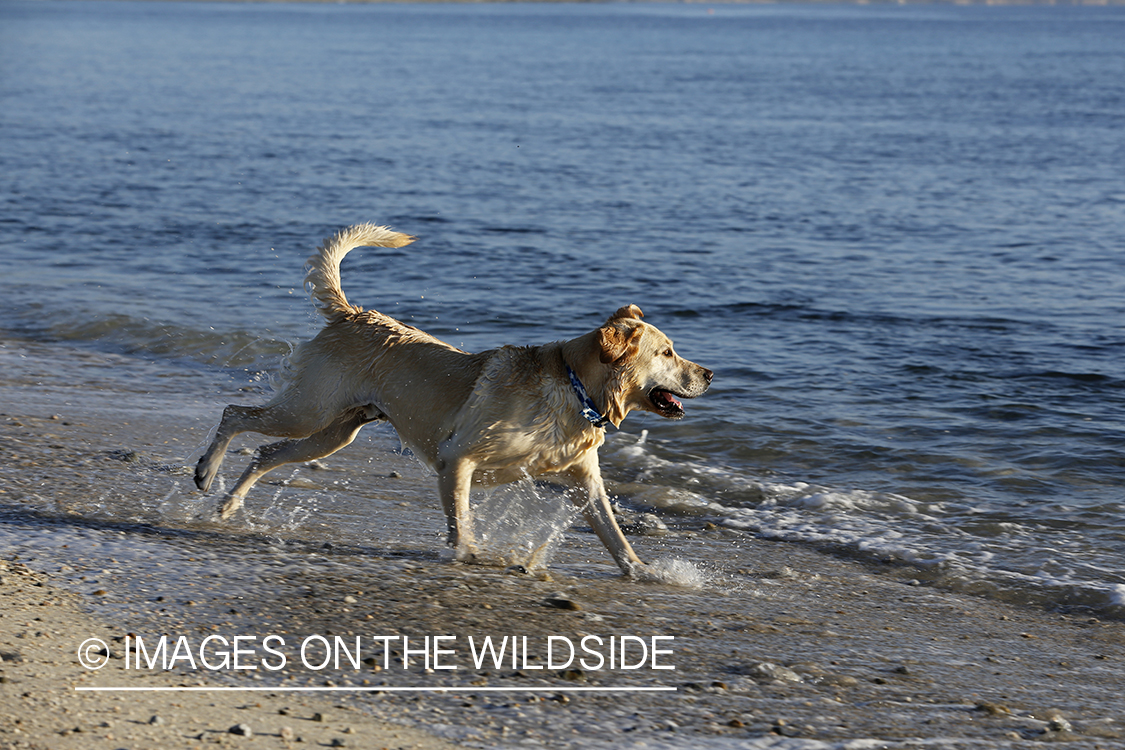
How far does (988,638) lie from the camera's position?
5332 millimetres

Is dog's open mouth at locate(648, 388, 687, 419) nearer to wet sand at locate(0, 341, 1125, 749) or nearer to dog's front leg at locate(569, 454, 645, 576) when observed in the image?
dog's front leg at locate(569, 454, 645, 576)

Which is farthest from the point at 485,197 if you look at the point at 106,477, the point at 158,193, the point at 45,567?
the point at 45,567

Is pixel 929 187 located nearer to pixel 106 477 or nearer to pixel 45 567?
pixel 106 477

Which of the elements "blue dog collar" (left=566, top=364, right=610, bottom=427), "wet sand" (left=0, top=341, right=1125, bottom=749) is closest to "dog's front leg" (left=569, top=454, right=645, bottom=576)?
"wet sand" (left=0, top=341, right=1125, bottom=749)

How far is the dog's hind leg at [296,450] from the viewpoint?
6496mm

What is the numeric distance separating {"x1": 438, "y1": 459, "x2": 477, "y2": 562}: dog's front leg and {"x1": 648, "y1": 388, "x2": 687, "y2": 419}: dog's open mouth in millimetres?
998

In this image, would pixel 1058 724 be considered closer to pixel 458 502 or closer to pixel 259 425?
pixel 458 502

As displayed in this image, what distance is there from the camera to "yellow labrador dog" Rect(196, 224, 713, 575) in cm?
563

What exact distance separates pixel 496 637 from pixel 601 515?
Answer: 1.29 meters

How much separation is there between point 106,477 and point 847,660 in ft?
15.2

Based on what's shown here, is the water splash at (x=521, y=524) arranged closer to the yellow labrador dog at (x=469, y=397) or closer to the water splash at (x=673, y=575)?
the yellow labrador dog at (x=469, y=397)

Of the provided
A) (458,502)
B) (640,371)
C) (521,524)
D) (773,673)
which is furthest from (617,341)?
(773,673)

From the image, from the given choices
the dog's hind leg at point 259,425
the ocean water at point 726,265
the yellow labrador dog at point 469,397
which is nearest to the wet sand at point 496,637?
A: the dog's hind leg at point 259,425

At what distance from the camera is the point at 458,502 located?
18.8 ft
